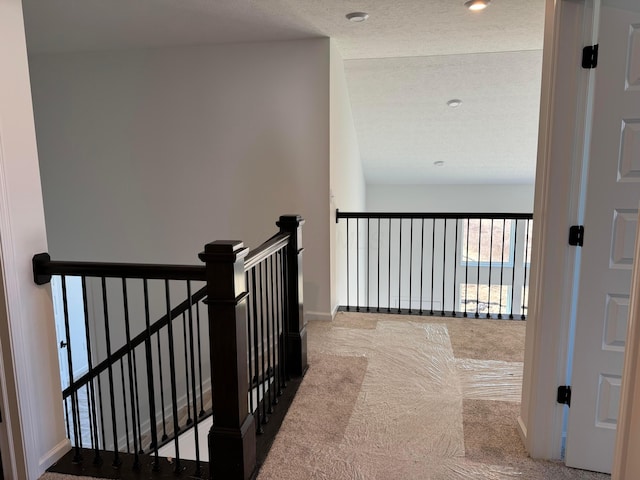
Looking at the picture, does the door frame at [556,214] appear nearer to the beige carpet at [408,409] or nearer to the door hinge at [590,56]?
the door hinge at [590,56]

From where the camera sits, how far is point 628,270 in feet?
6.23

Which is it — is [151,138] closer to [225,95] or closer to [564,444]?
[225,95]

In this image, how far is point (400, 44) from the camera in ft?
12.6

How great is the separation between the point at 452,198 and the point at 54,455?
7342mm

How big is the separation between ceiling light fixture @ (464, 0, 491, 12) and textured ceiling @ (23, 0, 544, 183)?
2.0 inches

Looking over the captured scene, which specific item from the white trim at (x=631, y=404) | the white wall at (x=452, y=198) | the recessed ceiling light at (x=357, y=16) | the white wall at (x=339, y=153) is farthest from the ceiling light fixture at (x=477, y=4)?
the white wall at (x=452, y=198)

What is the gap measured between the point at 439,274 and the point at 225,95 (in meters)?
5.91

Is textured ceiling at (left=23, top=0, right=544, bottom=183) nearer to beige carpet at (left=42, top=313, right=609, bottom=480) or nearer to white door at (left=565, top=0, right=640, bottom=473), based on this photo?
white door at (left=565, top=0, right=640, bottom=473)

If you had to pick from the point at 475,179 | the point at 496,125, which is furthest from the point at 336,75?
the point at 475,179

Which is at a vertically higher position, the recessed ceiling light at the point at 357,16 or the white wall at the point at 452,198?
the recessed ceiling light at the point at 357,16

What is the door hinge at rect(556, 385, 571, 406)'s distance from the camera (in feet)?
6.72

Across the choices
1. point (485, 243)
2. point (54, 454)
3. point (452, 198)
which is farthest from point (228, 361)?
point (485, 243)

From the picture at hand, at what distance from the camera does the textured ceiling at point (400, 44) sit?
3133mm

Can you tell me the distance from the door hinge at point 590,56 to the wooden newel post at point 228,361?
157 cm
